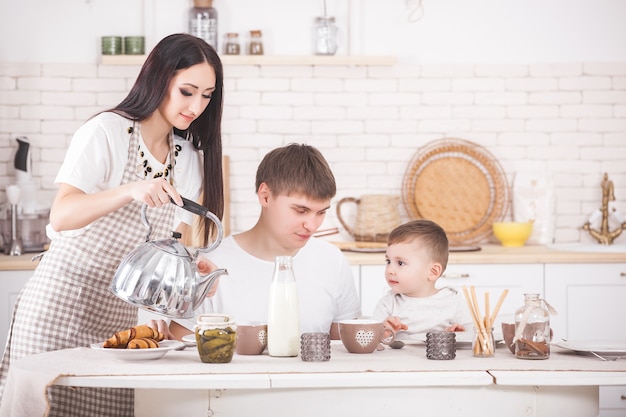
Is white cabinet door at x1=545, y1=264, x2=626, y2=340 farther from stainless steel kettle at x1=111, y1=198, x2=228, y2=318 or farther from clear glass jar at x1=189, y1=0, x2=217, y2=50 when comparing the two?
stainless steel kettle at x1=111, y1=198, x2=228, y2=318

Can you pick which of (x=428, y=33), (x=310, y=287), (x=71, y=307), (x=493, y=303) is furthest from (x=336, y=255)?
(x=428, y=33)

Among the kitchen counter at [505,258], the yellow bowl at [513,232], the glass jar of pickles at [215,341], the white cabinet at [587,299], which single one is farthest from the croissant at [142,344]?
the yellow bowl at [513,232]

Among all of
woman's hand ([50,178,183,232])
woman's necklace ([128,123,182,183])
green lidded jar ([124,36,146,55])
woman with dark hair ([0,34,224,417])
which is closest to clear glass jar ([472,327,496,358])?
woman with dark hair ([0,34,224,417])

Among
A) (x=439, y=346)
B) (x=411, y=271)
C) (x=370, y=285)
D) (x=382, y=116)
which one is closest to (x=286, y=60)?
(x=382, y=116)

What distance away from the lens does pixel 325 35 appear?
16.4 feet

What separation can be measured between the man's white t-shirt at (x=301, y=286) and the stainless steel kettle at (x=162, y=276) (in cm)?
57

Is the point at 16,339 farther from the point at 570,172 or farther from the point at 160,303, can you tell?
the point at 570,172

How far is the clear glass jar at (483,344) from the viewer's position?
2408 millimetres

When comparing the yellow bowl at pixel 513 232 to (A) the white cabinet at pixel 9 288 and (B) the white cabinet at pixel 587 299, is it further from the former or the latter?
(A) the white cabinet at pixel 9 288

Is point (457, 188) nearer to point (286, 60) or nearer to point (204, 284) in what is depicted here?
point (286, 60)

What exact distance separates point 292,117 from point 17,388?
319cm

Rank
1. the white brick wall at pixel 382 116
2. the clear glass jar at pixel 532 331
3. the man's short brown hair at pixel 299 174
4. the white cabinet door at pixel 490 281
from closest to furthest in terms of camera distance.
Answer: the clear glass jar at pixel 532 331, the man's short brown hair at pixel 299 174, the white cabinet door at pixel 490 281, the white brick wall at pixel 382 116

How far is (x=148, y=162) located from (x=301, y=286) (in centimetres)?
60

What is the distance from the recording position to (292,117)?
5105mm
